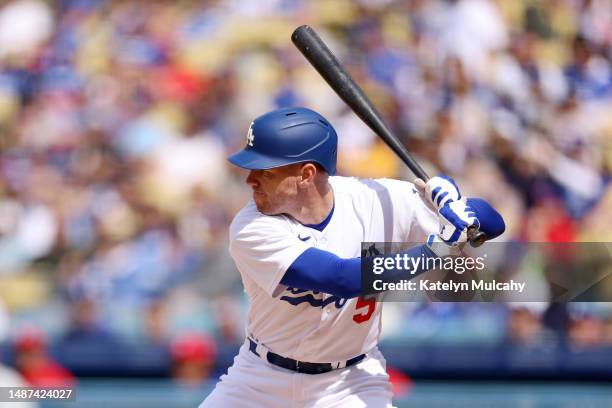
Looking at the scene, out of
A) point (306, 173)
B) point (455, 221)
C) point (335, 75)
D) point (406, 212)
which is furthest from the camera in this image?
point (335, 75)

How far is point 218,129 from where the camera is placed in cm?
715

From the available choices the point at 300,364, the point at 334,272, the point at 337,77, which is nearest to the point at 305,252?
the point at 334,272

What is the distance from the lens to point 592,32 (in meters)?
7.21

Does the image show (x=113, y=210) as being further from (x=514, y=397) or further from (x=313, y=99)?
(x=514, y=397)

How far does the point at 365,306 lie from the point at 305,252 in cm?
32

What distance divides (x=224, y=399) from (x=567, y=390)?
3.67 m

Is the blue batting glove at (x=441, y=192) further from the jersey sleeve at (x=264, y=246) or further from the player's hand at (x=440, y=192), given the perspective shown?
the jersey sleeve at (x=264, y=246)

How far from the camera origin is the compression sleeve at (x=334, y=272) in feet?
10.00

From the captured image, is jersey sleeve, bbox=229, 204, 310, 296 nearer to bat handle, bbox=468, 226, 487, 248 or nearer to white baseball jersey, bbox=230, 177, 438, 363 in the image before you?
white baseball jersey, bbox=230, 177, 438, 363

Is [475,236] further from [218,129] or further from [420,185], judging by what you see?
[218,129]

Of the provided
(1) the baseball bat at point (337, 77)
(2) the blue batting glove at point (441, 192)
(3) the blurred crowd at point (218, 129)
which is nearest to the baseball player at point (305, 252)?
(2) the blue batting glove at point (441, 192)

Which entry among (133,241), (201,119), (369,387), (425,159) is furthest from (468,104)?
(369,387)

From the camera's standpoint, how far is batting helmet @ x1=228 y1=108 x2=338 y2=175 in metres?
3.19

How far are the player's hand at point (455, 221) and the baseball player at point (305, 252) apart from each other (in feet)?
0.06
